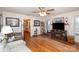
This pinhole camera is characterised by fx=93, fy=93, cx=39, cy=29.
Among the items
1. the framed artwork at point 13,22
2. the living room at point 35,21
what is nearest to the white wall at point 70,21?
the living room at point 35,21

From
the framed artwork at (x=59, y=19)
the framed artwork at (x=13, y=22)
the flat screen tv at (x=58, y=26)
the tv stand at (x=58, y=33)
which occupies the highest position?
the framed artwork at (x=59, y=19)

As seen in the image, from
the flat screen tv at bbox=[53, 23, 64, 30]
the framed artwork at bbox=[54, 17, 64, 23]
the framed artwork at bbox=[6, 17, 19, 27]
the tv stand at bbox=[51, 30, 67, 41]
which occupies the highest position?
the framed artwork at bbox=[54, 17, 64, 23]

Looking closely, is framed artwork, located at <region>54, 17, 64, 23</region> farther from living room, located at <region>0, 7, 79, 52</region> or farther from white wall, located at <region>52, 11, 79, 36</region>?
white wall, located at <region>52, 11, 79, 36</region>

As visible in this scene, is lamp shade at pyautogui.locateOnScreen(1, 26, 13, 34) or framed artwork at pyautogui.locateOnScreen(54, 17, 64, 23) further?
framed artwork at pyautogui.locateOnScreen(54, 17, 64, 23)

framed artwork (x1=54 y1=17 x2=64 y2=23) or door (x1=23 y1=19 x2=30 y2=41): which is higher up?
framed artwork (x1=54 y1=17 x2=64 y2=23)

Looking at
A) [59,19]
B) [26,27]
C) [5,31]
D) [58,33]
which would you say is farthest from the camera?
[58,33]

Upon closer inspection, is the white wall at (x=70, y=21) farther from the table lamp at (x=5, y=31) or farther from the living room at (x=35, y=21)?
the table lamp at (x=5, y=31)

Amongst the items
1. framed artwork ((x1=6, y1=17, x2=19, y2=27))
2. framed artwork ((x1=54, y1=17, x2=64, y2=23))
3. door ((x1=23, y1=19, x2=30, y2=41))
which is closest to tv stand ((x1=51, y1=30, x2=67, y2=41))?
framed artwork ((x1=54, y1=17, x2=64, y2=23))

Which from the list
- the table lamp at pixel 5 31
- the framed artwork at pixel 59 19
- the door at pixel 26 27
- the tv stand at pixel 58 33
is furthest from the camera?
the tv stand at pixel 58 33

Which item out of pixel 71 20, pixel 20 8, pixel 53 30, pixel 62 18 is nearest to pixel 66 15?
pixel 62 18

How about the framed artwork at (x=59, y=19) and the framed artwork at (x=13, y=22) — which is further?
the framed artwork at (x=59, y=19)

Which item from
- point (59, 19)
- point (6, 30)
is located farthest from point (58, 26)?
point (6, 30)

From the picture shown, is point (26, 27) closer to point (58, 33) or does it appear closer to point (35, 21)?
point (35, 21)
